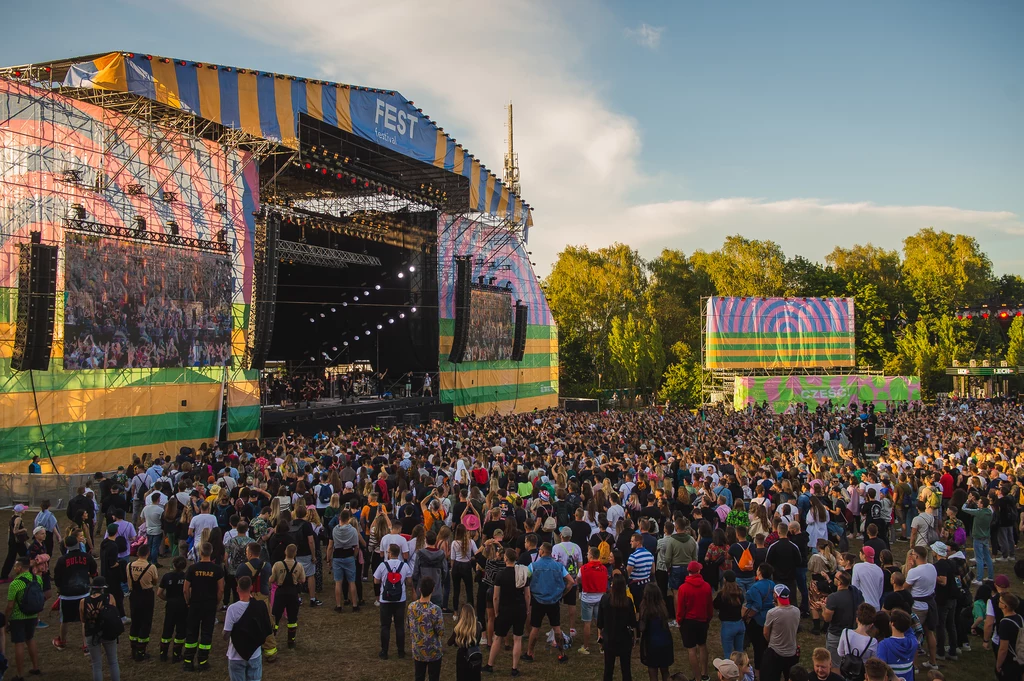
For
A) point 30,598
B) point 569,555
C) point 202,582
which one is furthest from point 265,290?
point 569,555

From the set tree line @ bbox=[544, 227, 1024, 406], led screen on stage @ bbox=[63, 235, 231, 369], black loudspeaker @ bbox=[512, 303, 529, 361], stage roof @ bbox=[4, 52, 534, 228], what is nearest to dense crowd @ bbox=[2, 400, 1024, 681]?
led screen on stage @ bbox=[63, 235, 231, 369]

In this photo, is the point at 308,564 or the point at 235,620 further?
the point at 308,564

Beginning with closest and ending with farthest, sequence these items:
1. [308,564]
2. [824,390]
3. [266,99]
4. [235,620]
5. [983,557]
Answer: [235,620], [308,564], [983,557], [266,99], [824,390]

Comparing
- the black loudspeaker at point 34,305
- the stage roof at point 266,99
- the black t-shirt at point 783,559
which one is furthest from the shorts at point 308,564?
the stage roof at point 266,99

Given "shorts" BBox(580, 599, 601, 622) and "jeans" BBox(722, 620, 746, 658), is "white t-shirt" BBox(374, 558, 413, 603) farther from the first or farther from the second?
"jeans" BBox(722, 620, 746, 658)

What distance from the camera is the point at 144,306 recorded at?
16781 mm

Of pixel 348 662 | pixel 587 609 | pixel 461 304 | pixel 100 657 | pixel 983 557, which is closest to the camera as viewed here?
pixel 100 657

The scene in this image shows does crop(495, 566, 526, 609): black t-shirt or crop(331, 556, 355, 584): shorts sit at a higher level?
crop(495, 566, 526, 609): black t-shirt

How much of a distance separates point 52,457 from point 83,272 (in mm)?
4138

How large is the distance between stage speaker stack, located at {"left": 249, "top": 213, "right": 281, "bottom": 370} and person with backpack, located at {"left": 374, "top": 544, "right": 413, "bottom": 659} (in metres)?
13.8

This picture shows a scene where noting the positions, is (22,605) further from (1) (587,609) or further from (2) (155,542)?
(1) (587,609)

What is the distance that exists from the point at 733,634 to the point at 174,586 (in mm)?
5053

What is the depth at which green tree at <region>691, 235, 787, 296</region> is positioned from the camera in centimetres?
4962

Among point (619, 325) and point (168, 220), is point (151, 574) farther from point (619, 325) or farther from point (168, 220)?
point (619, 325)
